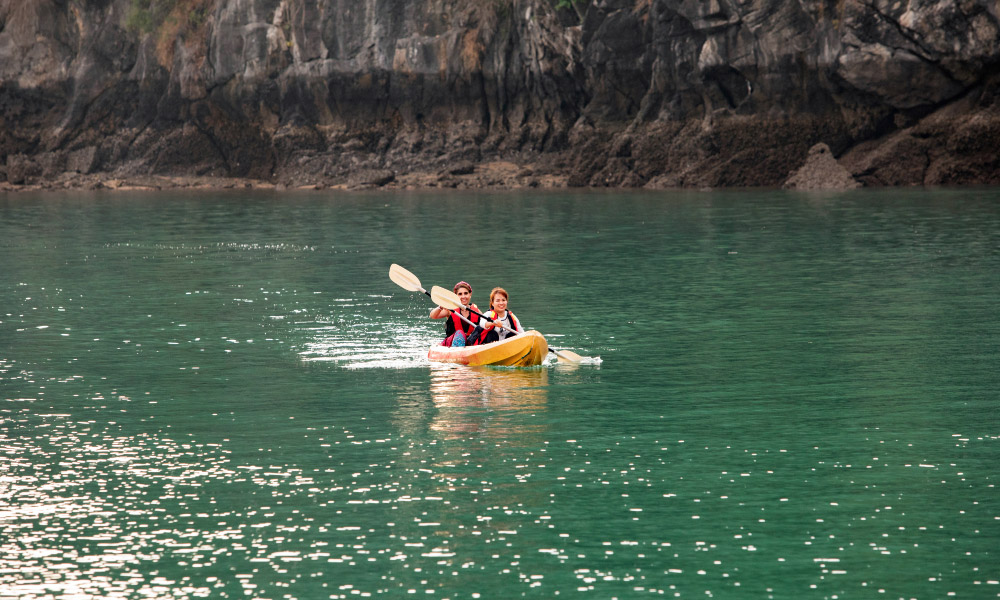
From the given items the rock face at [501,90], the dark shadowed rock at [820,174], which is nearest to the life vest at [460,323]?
the rock face at [501,90]

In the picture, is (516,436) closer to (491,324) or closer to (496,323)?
(496,323)

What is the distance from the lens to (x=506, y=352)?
1680cm

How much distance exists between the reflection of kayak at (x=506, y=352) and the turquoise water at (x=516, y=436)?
0.20m

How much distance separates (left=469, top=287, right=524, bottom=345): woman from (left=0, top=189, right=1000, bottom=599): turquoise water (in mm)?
583

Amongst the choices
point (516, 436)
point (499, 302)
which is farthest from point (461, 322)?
point (516, 436)

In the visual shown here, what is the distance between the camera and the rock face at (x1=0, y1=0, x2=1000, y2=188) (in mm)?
58719

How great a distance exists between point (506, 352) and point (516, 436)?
4.03 m

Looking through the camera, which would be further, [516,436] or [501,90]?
[501,90]

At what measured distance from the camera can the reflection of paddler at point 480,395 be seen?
43.9 ft

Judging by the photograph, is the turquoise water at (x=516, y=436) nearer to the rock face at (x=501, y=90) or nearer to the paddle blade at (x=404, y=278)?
the paddle blade at (x=404, y=278)

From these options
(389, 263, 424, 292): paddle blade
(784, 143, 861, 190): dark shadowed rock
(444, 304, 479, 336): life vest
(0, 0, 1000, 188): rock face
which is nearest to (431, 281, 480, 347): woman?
(444, 304, 479, 336): life vest

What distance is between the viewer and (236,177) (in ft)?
266

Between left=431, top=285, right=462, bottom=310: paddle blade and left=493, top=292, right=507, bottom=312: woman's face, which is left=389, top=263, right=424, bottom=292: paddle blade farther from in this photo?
left=493, top=292, right=507, bottom=312: woman's face

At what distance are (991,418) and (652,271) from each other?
48.2 feet
